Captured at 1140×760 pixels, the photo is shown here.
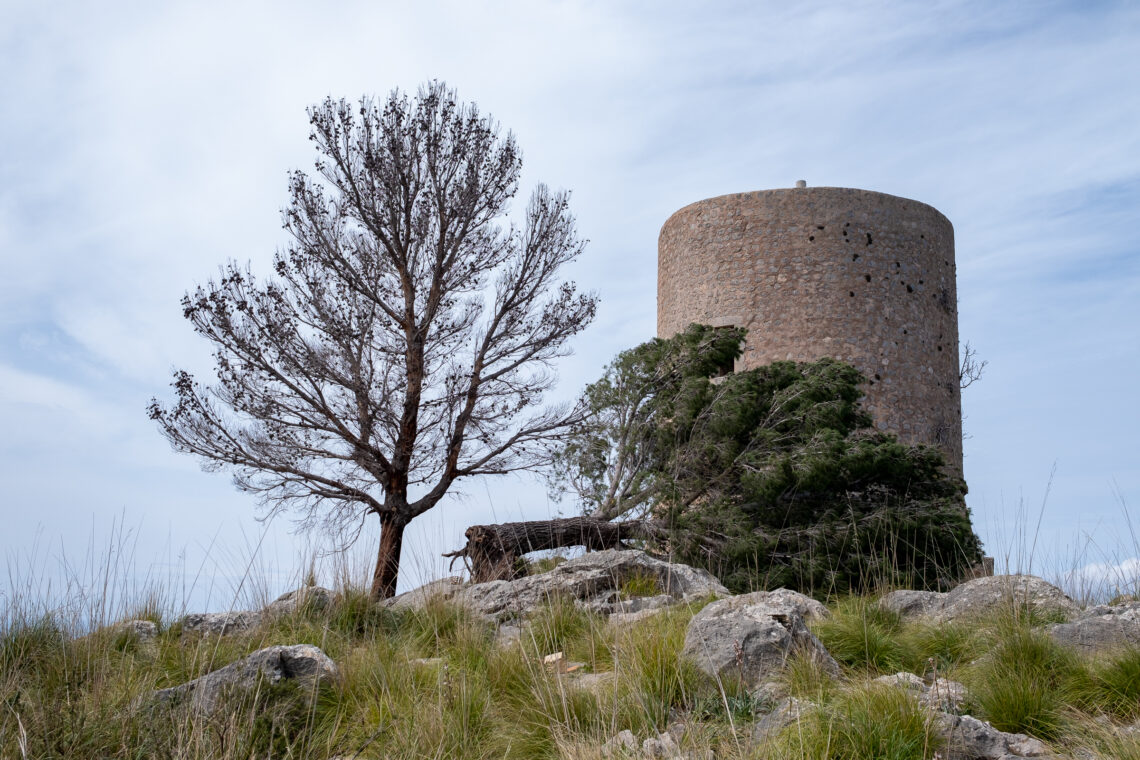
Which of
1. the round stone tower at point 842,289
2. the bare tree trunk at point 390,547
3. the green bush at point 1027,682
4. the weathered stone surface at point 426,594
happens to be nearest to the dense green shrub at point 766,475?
the round stone tower at point 842,289

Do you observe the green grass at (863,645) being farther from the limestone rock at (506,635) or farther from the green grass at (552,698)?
the limestone rock at (506,635)

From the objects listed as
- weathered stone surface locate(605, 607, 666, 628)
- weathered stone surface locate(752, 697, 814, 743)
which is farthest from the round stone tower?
weathered stone surface locate(752, 697, 814, 743)

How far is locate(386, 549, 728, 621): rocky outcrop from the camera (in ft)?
21.2

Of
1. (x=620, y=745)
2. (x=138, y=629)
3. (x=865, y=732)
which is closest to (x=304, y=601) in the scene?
(x=138, y=629)

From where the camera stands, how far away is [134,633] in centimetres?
616

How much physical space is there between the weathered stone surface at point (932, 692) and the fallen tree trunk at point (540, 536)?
5.61m

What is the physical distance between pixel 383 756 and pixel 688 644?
60.4 inches

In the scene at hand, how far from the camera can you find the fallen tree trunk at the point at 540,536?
32.7 feet

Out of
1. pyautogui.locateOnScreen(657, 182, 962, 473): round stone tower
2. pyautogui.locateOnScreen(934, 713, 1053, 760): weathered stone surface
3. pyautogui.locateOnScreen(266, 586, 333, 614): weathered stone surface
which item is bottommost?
pyautogui.locateOnScreen(934, 713, 1053, 760): weathered stone surface

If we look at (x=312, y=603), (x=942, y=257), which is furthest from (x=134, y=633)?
(x=942, y=257)

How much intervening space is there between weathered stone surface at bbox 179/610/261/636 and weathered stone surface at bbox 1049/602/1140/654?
4890mm

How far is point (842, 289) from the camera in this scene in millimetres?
12180

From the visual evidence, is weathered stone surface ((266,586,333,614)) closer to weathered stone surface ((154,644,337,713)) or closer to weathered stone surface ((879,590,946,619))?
weathered stone surface ((154,644,337,713))

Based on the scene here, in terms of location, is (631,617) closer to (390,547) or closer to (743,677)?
(743,677)
